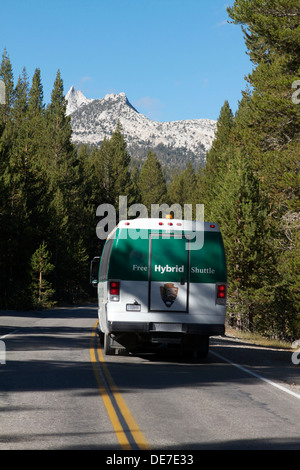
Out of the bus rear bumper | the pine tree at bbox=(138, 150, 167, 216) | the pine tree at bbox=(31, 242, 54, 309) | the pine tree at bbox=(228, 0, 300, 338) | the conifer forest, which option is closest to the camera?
the bus rear bumper

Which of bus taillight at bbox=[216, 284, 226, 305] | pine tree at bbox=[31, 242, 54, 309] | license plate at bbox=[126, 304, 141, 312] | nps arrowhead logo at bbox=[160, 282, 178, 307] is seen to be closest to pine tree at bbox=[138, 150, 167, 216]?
pine tree at bbox=[31, 242, 54, 309]

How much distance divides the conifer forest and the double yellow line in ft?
47.6

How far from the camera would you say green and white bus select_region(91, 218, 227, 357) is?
42.8ft

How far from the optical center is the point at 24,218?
149ft

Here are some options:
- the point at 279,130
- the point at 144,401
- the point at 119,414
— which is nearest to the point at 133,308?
the point at 144,401

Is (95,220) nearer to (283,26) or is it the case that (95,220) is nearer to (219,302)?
(283,26)

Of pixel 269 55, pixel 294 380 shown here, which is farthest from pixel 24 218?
pixel 294 380

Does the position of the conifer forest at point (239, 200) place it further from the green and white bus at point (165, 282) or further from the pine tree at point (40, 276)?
the green and white bus at point (165, 282)

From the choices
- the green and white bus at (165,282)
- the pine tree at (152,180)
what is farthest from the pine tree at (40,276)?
the pine tree at (152,180)

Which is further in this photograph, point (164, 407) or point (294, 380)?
point (294, 380)

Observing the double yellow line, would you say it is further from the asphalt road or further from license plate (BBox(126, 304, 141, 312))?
license plate (BBox(126, 304, 141, 312))

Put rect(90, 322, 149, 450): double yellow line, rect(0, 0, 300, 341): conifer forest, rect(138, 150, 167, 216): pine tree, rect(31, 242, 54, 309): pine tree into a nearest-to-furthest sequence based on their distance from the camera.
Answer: rect(90, 322, 149, 450): double yellow line < rect(0, 0, 300, 341): conifer forest < rect(31, 242, 54, 309): pine tree < rect(138, 150, 167, 216): pine tree

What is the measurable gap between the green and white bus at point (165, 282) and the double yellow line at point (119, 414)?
133 cm
